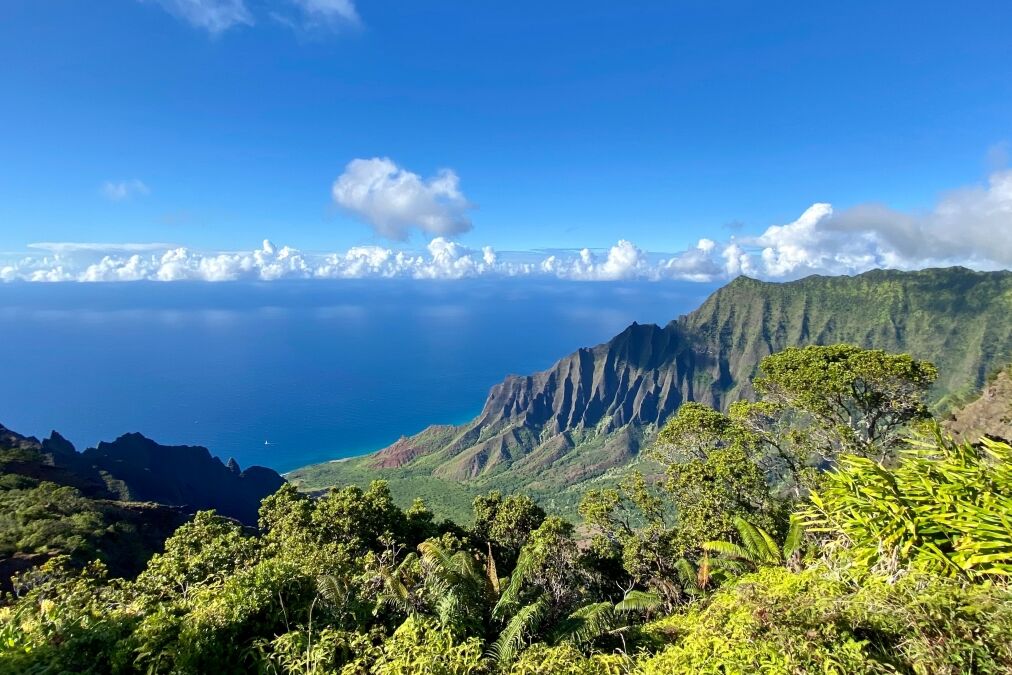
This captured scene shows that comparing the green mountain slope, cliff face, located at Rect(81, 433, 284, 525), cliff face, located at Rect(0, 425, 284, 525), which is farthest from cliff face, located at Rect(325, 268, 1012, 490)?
cliff face, located at Rect(0, 425, 284, 525)

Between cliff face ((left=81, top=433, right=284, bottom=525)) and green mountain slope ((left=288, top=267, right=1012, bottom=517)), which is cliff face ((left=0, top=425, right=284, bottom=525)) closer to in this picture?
cliff face ((left=81, top=433, right=284, bottom=525))

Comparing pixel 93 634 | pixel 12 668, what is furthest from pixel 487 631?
pixel 12 668

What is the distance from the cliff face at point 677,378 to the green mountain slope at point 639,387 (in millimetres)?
421

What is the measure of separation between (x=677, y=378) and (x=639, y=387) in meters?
16.3

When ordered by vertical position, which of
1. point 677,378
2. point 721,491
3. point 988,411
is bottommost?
point 677,378

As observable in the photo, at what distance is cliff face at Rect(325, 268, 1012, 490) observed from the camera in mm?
141375

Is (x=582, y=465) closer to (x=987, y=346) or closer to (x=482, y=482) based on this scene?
(x=482, y=482)

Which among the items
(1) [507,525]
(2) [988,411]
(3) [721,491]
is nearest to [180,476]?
(1) [507,525]

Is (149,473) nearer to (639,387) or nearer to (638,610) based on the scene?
(638,610)

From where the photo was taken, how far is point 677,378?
7623 inches

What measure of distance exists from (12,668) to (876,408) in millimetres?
23210

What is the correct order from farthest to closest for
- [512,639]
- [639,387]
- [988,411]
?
[639,387] → [988,411] → [512,639]

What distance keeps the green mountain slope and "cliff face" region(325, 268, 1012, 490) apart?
1.38 ft

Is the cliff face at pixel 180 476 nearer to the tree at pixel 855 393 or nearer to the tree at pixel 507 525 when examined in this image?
the tree at pixel 507 525
